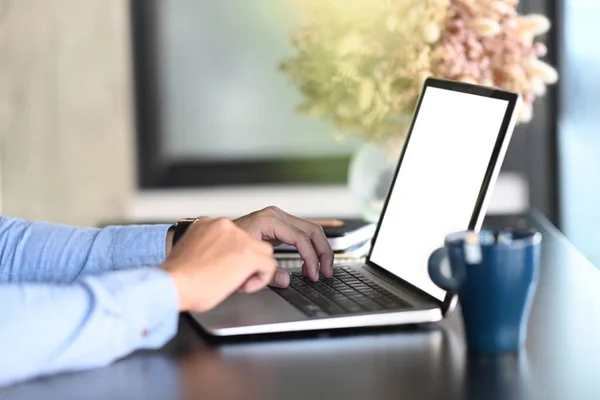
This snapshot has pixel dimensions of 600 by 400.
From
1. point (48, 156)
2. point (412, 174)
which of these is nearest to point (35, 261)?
point (412, 174)

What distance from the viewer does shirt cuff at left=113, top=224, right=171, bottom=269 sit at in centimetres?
145

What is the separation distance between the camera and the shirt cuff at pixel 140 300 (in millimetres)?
1048

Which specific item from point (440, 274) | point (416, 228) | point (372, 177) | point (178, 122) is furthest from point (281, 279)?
point (178, 122)

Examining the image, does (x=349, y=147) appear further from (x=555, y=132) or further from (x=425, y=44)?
(x=425, y=44)

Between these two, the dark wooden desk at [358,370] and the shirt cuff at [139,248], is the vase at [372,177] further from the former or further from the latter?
the dark wooden desk at [358,370]

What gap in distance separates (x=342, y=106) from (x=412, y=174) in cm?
45

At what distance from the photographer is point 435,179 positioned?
135 cm

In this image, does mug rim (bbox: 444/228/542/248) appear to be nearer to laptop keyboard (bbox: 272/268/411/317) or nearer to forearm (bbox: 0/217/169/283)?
laptop keyboard (bbox: 272/268/411/317)

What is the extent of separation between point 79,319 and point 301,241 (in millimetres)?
442

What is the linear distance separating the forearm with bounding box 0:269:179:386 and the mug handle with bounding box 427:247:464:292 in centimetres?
28

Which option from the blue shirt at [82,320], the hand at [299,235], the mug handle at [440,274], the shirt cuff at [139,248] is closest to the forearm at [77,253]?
the shirt cuff at [139,248]

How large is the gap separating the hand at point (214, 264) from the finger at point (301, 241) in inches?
8.3

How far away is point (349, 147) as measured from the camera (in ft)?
9.41

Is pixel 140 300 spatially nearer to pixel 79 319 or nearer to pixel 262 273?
pixel 79 319
